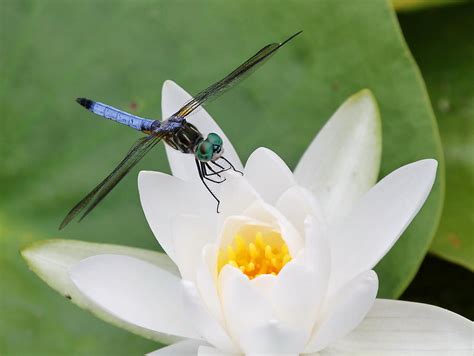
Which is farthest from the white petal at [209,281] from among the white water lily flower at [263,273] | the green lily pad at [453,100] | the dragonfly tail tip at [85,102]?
the green lily pad at [453,100]

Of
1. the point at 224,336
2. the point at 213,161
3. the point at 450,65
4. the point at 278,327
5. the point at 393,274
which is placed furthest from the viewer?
the point at 450,65

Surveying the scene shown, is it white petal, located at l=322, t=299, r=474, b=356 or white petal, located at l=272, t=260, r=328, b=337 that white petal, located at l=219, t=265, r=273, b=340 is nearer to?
white petal, located at l=272, t=260, r=328, b=337

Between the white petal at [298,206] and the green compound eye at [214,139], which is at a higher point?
the green compound eye at [214,139]

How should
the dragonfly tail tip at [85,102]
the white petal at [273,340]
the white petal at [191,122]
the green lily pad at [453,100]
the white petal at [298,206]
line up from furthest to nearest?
the green lily pad at [453,100] → the dragonfly tail tip at [85,102] → the white petal at [191,122] → the white petal at [298,206] → the white petal at [273,340]

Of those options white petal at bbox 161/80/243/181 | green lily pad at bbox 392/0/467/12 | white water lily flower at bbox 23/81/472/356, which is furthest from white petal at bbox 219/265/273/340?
green lily pad at bbox 392/0/467/12

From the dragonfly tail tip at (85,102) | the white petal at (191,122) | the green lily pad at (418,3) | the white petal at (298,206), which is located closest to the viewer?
the white petal at (298,206)

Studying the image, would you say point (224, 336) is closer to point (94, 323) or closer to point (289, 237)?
point (289, 237)

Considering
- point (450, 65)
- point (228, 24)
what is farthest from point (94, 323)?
point (450, 65)

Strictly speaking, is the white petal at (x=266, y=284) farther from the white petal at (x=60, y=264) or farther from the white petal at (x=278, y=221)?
the white petal at (x=60, y=264)
